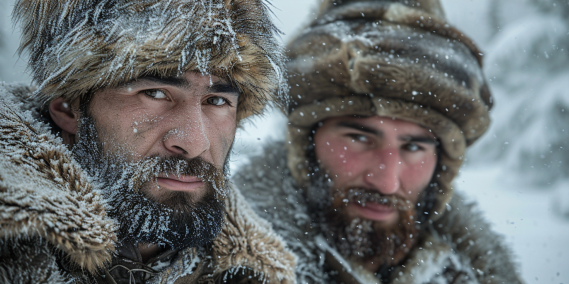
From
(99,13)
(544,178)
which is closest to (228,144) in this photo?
(99,13)

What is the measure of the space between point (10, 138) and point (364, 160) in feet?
5.68

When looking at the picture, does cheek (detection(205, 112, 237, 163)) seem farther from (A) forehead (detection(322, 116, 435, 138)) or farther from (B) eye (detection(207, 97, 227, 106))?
(A) forehead (detection(322, 116, 435, 138))

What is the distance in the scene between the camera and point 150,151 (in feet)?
4.08

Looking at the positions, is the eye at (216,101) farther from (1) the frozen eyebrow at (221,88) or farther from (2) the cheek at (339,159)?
(2) the cheek at (339,159)

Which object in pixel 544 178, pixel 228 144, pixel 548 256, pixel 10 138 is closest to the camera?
pixel 10 138

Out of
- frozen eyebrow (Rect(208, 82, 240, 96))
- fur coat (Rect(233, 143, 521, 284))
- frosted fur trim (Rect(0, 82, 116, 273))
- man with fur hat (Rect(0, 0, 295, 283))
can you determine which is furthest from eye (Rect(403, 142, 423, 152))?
frosted fur trim (Rect(0, 82, 116, 273))

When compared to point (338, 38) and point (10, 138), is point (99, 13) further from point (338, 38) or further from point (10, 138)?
point (338, 38)

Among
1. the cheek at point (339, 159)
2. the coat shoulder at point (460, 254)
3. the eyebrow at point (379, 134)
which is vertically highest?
the eyebrow at point (379, 134)

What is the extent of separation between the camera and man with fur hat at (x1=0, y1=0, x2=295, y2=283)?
1.03m

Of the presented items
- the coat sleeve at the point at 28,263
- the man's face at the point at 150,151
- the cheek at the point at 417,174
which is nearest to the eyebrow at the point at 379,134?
the cheek at the point at 417,174

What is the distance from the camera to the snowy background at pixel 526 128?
571 cm

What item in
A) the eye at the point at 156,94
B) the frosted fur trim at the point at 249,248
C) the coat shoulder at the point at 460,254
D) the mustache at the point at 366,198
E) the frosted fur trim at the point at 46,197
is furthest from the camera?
the coat shoulder at the point at 460,254

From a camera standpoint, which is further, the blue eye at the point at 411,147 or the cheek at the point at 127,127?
the blue eye at the point at 411,147

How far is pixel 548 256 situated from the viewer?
4867mm
